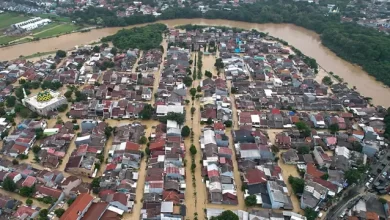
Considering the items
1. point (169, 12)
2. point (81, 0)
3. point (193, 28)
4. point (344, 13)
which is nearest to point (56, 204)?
point (193, 28)

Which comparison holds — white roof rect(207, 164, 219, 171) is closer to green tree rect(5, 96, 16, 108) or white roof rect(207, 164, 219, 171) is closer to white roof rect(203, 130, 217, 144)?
white roof rect(203, 130, 217, 144)

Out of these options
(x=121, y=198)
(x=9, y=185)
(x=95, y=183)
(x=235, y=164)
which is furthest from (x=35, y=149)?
(x=235, y=164)

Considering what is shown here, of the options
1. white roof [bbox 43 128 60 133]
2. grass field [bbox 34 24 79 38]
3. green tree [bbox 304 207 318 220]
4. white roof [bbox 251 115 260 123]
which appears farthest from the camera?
grass field [bbox 34 24 79 38]

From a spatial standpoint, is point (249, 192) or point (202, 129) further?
point (202, 129)

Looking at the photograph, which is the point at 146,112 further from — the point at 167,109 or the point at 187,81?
the point at 187,81

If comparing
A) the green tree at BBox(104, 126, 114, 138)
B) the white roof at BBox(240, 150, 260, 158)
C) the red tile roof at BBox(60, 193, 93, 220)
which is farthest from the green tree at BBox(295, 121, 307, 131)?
the red tile roof at BBox(60, 193, 93, 220)

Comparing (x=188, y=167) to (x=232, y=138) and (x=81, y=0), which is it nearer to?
(x=232, y=138)
